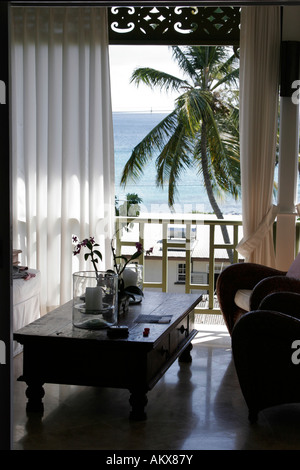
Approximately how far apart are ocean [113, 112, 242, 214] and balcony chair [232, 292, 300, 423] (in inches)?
484

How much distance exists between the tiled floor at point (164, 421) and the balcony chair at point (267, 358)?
137 mm

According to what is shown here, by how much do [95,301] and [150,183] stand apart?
1917cm

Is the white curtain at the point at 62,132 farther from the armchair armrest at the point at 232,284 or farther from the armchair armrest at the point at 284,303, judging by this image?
the armchair armrest at the point at 284,303

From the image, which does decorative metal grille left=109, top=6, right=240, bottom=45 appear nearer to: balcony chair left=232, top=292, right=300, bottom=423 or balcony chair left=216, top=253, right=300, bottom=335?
balcony chair left=216, top=253, right=300, bottom=335

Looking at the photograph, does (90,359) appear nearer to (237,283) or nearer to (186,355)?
(186,355)

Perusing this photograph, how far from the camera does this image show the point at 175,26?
505 cm

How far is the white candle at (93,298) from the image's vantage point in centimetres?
326

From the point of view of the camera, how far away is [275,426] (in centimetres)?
305

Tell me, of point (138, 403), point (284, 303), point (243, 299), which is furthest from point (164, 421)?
point (243, 299)

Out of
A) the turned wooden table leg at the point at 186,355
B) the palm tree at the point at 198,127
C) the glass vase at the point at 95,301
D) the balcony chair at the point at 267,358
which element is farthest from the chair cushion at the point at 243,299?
the palm tree at the point at 198,127

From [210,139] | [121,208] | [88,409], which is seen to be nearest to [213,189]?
[210,139]

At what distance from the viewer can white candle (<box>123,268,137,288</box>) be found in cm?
378

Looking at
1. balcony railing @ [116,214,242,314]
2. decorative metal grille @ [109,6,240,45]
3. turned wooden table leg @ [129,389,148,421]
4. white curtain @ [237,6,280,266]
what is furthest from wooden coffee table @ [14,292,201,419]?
decorative metal grille @ [109,6,240,45]

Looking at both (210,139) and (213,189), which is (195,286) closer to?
(210,139)
